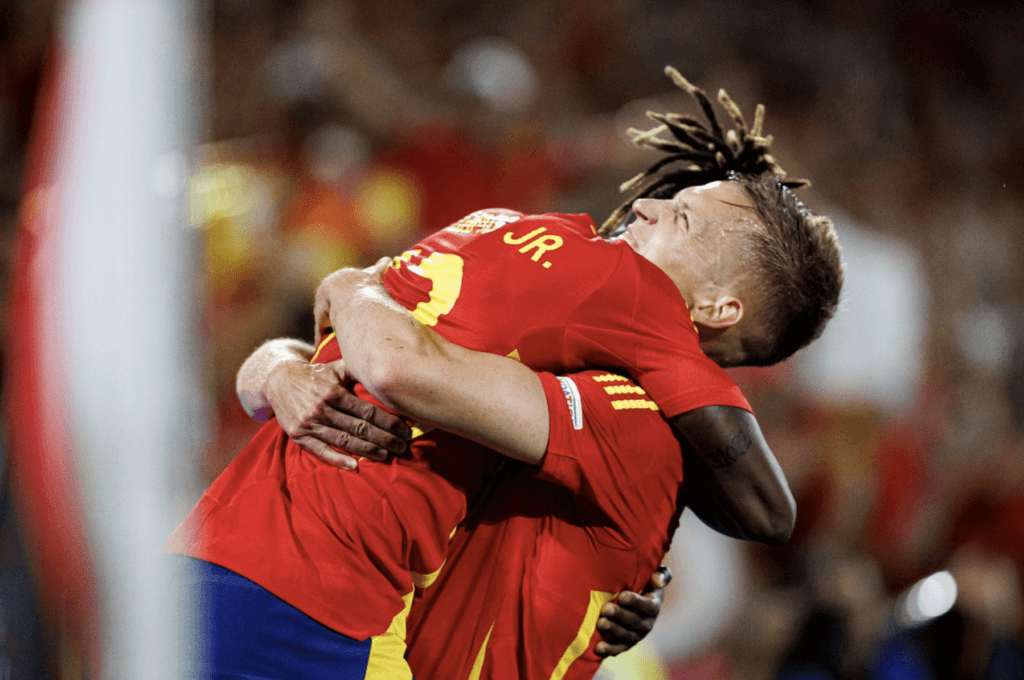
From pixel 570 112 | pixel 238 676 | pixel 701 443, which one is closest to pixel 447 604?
pixel 238 676

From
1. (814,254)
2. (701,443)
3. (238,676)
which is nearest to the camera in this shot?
(238,676)

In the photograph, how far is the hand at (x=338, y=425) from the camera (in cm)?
147

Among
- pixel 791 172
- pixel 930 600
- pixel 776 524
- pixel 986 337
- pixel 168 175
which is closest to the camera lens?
pixel 168 175

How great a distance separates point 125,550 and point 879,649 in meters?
3.16

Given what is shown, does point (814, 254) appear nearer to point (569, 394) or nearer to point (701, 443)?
Answer: point (701, 443)

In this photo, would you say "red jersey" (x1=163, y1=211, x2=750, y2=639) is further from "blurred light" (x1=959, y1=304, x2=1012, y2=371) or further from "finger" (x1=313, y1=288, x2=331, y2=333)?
"blurred light" (x1=959, y1=304, x2=1012, y2=371)

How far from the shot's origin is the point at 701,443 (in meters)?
1.49

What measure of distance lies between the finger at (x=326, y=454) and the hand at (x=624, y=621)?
0.57m

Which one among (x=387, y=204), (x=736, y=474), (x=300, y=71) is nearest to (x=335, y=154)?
(x=387, y=204)

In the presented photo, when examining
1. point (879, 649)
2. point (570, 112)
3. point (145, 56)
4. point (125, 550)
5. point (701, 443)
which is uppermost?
point (570, 112)

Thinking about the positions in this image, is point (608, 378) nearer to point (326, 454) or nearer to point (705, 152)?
point (326, 454)

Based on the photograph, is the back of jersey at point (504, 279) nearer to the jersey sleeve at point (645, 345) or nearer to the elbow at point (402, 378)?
the jersey sleeve at point (645, 345)

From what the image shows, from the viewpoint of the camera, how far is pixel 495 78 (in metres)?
5.91

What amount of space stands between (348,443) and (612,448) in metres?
0.44
